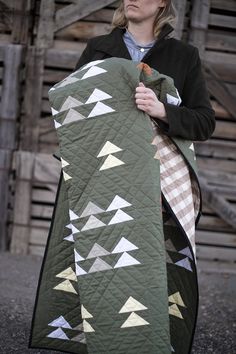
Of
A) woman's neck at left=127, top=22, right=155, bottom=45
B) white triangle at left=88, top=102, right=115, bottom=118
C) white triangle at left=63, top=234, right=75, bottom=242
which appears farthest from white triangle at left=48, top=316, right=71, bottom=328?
woman's neck at left=127, top=22, right=155, bottom=45

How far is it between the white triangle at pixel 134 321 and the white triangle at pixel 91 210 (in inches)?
14.8

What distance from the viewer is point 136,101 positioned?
7.42ft

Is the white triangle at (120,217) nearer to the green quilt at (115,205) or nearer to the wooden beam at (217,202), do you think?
the green quilt at (115,205)

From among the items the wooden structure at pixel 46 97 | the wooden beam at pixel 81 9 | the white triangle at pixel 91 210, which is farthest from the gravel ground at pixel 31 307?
the wooden beam at pixel 81 9

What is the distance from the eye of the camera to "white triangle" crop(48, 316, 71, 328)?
106 inches

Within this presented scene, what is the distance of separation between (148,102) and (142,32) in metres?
0.42

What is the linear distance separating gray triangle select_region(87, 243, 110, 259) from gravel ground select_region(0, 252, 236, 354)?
1.10 m

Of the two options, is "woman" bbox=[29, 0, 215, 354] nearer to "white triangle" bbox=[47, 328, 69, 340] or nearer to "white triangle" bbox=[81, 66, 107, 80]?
"white triangle" bbox=[81, 66, 107, 80]

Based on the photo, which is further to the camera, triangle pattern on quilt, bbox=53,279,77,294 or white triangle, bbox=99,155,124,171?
triangle pattern on quilt, bbox=53,279,77,294

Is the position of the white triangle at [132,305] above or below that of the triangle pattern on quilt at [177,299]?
above

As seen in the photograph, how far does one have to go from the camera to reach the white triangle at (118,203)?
2223 millimetres

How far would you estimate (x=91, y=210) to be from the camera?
2.27 m

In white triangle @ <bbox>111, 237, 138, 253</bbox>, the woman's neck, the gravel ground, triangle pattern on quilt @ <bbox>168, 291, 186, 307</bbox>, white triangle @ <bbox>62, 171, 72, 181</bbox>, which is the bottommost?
the gravel ground

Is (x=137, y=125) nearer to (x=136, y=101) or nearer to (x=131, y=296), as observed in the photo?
(x=136, y=101)
